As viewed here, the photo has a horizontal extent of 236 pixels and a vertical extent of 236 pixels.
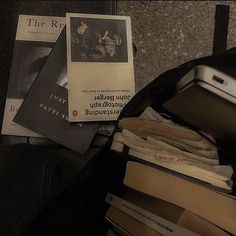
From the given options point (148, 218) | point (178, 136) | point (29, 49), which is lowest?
point (148, 218)

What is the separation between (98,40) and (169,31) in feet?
0.61

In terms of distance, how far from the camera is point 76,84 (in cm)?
92

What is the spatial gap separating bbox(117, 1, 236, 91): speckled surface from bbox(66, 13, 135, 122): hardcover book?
0.07 meters

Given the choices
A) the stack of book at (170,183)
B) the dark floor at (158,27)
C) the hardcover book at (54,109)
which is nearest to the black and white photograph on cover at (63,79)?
the hardcover book at (54,109)

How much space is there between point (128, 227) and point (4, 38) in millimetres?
533

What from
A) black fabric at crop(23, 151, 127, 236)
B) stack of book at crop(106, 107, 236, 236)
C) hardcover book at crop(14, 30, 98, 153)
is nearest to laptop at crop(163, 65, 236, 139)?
stack of book at crop(106, 107, 236, 236)

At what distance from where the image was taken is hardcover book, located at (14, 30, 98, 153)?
92cm

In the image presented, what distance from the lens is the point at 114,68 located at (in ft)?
3.07

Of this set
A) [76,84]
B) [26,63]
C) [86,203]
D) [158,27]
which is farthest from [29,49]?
[86,203]

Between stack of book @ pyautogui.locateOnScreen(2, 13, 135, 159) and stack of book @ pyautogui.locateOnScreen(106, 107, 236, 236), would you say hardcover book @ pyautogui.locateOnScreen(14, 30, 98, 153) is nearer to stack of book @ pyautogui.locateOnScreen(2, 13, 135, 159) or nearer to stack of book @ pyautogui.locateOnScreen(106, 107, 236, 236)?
stack of book @ pyautogui.locateOnScreen(2, 13, 135, 159)

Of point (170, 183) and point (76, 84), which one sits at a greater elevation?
point (76, 84)

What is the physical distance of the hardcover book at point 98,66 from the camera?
92 centimetres

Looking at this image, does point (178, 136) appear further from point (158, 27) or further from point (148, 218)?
point (158, 27)

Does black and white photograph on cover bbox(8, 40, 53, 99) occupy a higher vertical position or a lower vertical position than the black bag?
higher
